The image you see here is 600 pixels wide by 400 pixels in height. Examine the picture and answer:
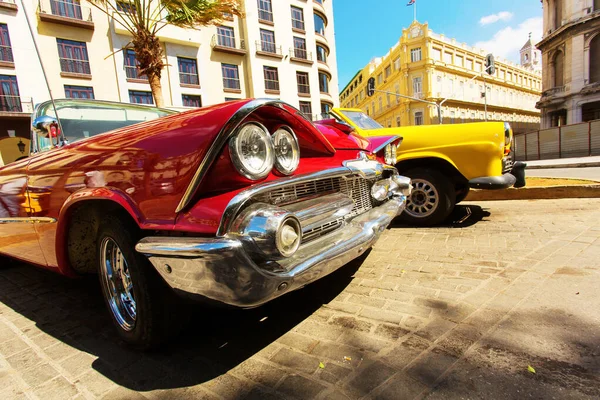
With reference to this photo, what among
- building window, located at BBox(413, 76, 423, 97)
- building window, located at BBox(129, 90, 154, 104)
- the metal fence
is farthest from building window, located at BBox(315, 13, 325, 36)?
building window, located at BBox(413, 76, 423, 97)

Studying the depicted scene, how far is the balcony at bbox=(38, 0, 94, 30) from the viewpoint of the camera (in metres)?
17.2

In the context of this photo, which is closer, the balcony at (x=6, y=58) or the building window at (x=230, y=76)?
A: the balcony at (x=6, y=58)

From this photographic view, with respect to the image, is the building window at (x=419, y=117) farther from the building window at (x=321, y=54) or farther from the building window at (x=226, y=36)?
the building window at (x=226, y=36)

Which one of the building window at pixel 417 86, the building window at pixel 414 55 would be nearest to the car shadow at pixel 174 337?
the building window at pixel 417 86

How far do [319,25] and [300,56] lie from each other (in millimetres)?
4692

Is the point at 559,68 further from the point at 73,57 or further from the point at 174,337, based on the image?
the point at 174,337

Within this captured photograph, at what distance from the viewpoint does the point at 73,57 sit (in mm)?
18203

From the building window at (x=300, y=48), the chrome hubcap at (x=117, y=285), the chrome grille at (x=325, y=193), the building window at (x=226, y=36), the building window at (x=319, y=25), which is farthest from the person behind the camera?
the building window at (x=319, y=25)

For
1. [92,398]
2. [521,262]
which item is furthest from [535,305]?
[92,398]

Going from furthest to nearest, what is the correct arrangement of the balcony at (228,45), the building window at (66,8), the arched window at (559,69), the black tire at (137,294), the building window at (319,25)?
the arched window at (559,69), the building window at (319,25), the balcony at (228,45), the building window at (66,8), the black tire at (137,294)

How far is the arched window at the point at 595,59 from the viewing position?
99.5 ft

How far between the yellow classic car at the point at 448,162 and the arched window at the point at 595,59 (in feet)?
127

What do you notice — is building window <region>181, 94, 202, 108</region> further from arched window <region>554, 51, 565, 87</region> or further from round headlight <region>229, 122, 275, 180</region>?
arched window <region>554, 51, 565, 87</region>

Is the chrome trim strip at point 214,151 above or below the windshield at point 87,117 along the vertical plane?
below
